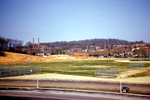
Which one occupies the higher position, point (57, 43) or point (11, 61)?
point (57, 43)

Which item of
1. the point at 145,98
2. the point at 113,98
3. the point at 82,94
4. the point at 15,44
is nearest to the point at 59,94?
the point at 82,94

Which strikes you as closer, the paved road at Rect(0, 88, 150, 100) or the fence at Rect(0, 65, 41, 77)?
the paved road at Rect(0, 88, 150, 100)

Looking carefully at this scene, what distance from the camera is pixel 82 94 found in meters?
14.6

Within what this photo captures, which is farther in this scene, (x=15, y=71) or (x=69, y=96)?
(x=15, y=71)

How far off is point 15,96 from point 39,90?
2817 millimetres

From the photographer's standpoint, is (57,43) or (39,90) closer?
(39,90)

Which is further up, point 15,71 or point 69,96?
point 15,71

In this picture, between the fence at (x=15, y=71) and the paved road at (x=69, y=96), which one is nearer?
the paved road at (x=69, y=96)

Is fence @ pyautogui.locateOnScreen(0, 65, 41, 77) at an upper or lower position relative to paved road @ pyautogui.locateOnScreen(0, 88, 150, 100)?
upper

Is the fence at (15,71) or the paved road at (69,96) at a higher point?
the fence at (15,71)

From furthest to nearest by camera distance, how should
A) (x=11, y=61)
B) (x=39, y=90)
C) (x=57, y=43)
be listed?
1. (x=57, y=43)
2. (x=11, y=61)
3. (x=39, y=90)

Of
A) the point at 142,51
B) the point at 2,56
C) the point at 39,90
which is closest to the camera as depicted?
the point at 39,90

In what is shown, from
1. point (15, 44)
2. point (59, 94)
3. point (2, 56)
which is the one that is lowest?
point (59, 94)

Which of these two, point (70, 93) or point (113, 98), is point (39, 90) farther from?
point (113, 98)
